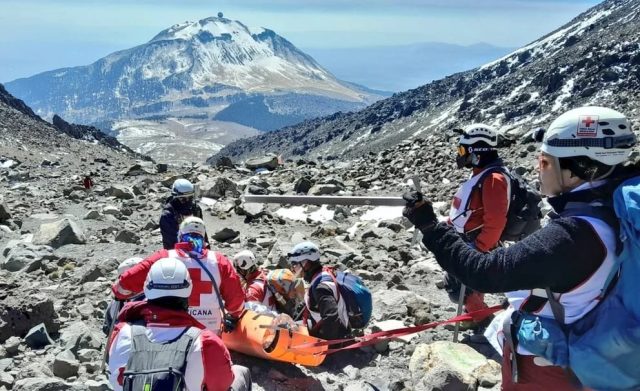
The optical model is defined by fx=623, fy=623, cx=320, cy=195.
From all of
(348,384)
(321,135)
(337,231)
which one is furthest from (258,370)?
(321,135)

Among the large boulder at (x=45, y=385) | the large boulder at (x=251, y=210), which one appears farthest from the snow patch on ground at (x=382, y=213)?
the large boulder at (x=45, y=385)

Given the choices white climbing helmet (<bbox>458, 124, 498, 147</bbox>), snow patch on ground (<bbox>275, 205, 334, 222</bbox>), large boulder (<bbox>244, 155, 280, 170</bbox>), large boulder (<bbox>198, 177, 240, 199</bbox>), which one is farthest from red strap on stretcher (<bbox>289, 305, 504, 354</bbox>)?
large boulder (<bbox>244, 155, 280, 170</bbox>)

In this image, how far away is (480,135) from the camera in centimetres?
634

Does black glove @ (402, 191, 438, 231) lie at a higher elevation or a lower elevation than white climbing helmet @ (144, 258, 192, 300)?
→ higher

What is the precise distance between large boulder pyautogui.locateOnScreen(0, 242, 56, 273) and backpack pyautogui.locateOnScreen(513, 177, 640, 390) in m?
10.8

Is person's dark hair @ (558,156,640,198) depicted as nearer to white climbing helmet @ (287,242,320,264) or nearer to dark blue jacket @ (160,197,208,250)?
white climbing helmet @ (287,242,320,264)

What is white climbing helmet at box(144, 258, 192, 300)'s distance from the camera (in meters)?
4.36

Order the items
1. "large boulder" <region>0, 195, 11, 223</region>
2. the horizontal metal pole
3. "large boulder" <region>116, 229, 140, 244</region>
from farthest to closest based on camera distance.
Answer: the horizontal metal pole → "large boulder" <region>0, 195, 11, 223</region> → "large boulder" <region>116, 229, 140, 244</region>

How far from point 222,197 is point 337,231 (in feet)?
22.0

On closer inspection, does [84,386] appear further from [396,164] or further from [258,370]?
[396,164]

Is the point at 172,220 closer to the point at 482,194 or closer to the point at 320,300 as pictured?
the point at 320,300

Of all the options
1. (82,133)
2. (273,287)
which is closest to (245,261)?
(273,287)

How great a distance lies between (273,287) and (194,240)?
97.8 inches

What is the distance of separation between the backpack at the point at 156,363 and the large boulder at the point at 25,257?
28.3 ft
